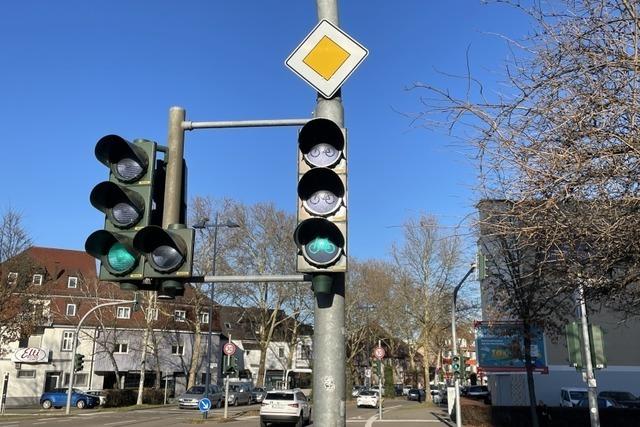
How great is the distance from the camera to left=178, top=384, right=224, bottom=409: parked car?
42.5m

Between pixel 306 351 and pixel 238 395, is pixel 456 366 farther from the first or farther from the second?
pixel 306 351

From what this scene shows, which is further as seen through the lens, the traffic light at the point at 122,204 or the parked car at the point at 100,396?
the parked car at the point at 100,396

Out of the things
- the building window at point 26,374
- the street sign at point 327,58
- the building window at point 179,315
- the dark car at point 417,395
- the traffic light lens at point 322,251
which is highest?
the building window at point 179,315

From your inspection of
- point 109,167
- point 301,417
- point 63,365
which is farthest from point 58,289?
point 109,167

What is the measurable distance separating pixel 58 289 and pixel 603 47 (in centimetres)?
6003

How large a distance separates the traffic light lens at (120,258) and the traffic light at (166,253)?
125 millimetres

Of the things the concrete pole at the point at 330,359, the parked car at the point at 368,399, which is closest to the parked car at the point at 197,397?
the parked car at the point at 368,399

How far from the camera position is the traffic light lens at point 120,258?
4578 millimetres

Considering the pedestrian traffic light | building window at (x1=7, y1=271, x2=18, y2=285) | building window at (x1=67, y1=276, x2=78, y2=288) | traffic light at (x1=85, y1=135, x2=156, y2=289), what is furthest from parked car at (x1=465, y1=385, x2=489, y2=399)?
traffic light at (x1=85, y1=135, x2=156, y2=289)

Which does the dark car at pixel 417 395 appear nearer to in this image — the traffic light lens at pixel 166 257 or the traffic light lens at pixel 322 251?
the traffic light lens at pixel 166 257

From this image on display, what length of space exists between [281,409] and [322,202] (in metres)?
24.3

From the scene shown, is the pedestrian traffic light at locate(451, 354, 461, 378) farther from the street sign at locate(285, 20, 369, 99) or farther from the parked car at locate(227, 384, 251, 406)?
the parked car at locate(227, 384, 251, 406)

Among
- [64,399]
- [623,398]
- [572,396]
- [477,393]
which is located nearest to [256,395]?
[64,399]

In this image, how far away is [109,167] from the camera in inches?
187
